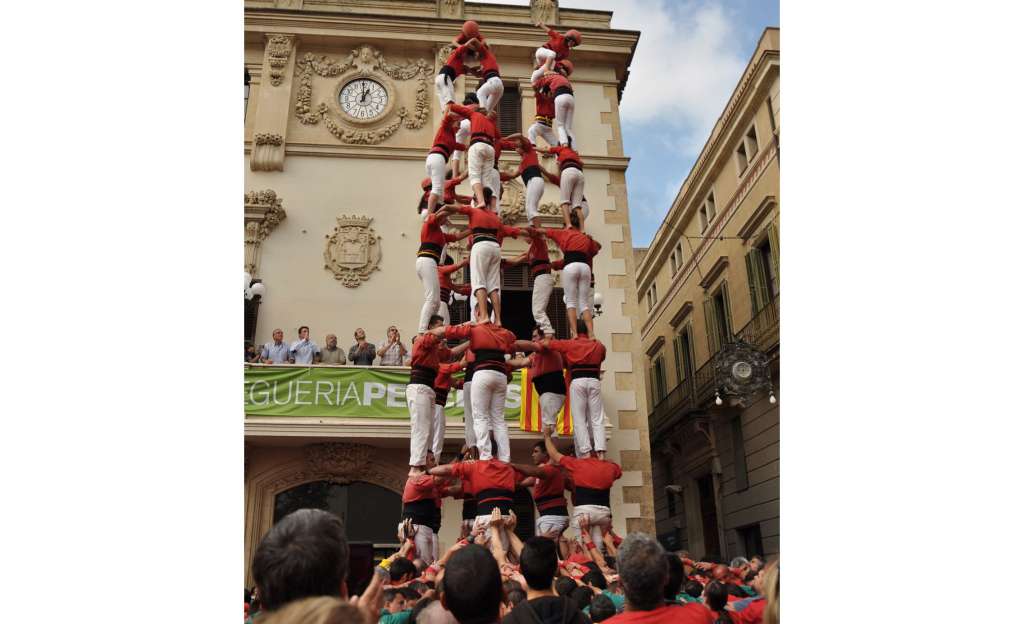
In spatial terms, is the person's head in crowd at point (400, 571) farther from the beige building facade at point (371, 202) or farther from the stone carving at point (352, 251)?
the stone carving at point (352, 251)

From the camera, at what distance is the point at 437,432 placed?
8.25 m

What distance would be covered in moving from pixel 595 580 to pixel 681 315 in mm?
17032

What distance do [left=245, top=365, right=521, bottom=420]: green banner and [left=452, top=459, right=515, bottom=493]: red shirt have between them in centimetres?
462

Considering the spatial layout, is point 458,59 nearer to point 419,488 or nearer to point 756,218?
point 419,488

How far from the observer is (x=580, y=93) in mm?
15469

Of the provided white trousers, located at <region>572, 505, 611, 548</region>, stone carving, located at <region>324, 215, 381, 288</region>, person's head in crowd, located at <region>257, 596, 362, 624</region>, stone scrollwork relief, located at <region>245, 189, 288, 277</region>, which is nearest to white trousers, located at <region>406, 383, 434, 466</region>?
white trousers, located at <region>572, 505, 611, 548</region>

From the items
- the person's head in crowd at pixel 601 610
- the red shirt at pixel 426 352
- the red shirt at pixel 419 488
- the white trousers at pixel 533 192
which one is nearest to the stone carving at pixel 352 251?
the white trousers at pixel 533 192

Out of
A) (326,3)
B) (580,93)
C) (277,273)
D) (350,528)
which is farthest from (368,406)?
(326,3)

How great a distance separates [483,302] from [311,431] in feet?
16.0

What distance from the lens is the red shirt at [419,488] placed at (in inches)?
Result: 289

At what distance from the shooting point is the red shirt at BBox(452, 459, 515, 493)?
22.2 feet

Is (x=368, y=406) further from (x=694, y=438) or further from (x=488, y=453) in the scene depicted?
(x=694, y=438)

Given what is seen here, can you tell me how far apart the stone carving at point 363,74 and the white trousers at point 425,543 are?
918 centimetres

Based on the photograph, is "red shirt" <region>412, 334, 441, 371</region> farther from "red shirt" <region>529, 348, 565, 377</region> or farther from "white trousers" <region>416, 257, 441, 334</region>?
"red shirt" <region>529, 348, 565, 377</region>
